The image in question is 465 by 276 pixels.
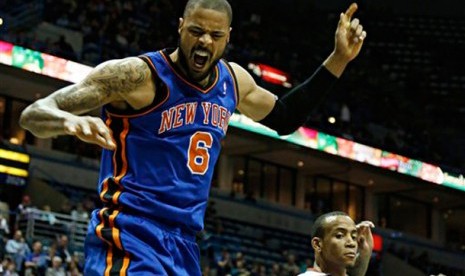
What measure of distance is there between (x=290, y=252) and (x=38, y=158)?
24.0ft

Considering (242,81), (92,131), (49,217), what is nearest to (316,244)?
(242,81)

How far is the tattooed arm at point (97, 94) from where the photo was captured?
4.46 metres

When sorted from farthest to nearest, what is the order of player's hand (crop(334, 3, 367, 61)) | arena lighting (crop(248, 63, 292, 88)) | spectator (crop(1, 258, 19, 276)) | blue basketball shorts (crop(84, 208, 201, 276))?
arena lighting (crop(248, 63, 292, 88)), spectator (crop(1, 258, 19, 276)), player's hand (crop(334, 3, 367, 61)), blue basketball shorts (crop(84, 208, 201, 276))

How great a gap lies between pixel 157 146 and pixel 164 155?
0.06 metres

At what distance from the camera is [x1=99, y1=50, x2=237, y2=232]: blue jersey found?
488 centimetres

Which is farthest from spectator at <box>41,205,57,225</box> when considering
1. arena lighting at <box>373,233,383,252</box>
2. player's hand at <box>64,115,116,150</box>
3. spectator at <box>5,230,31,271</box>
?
player's hand at <box>64,115,116,150</box>

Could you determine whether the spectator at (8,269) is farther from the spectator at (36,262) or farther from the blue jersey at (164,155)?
the blue jersey at (164,155)

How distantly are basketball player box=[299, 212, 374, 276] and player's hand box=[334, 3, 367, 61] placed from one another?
4.40 ft

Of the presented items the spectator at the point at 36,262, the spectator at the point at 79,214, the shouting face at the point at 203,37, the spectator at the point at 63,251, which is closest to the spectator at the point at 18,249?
the spectator at the point at 36,262

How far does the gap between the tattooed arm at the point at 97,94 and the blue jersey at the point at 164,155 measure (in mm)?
71

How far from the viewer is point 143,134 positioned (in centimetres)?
494

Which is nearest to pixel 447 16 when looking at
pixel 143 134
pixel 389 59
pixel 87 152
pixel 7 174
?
pixel 389 59

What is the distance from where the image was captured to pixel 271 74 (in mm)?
31969

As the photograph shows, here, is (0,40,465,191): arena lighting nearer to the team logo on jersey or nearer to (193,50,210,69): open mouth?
the team logo on jersey
